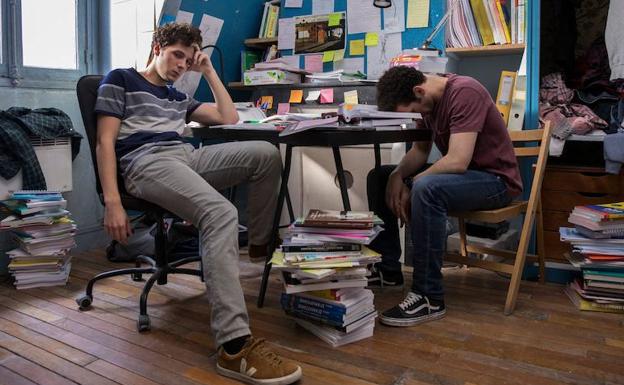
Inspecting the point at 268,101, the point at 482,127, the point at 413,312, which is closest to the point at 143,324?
the point at 413,312

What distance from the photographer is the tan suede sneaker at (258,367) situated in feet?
4.70

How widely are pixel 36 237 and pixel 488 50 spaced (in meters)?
2.17

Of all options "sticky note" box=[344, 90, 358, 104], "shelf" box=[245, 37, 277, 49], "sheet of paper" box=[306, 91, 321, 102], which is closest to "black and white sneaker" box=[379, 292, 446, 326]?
"sticky note" box=[344, 90, 358, 104]

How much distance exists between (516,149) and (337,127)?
925 mm

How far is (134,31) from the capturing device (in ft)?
9.93

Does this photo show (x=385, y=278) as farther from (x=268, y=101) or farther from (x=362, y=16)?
(x=362, y=16)

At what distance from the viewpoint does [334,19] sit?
3.11 m

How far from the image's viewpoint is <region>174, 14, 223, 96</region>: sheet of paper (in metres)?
2.94

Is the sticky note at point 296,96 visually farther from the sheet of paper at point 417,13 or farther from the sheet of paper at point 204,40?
the sheet of paper at point 417,13

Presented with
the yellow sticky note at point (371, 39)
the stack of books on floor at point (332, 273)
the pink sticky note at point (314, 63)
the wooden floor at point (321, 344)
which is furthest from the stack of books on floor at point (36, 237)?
the yellow sticky note at point (371, 39)

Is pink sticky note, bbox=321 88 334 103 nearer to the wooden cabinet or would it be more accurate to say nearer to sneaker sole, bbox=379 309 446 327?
the wooden cabinet

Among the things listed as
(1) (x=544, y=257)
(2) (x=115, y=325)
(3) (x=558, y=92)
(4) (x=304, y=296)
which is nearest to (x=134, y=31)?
(2) (x=115, y=325)

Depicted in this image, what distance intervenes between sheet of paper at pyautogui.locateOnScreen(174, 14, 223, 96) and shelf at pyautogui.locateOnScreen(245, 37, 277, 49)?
0.25m

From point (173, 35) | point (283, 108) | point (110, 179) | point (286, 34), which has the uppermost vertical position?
point (286, 34)
